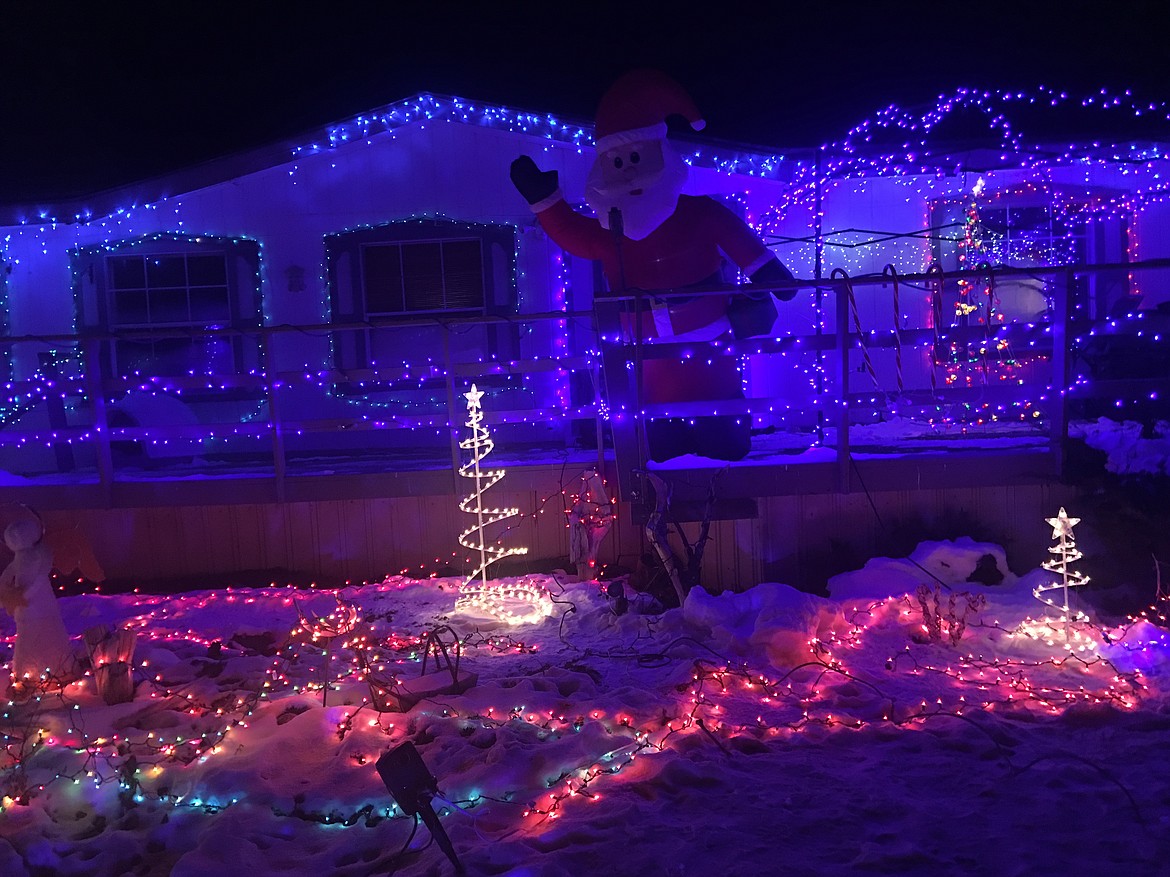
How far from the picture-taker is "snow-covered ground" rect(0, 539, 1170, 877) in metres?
3.15

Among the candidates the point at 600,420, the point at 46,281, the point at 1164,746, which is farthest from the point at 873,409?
the point at 46,281

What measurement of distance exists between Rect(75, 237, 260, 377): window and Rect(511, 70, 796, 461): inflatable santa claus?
4480 millimetres

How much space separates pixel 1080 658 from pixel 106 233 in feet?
34.0

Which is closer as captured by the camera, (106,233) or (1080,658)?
(1080,658)

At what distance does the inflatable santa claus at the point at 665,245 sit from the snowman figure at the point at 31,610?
420 centimetres

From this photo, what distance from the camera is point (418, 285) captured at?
9.95m

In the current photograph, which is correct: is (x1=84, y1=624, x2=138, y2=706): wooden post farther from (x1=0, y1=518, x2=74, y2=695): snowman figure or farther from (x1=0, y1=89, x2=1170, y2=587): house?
(x1=0, y1=89, x2=1170, y2=587): house

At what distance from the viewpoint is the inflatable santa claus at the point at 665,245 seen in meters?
6.61

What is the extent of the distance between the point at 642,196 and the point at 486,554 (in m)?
3.08

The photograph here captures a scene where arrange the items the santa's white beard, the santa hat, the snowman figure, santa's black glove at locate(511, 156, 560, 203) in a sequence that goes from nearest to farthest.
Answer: the snowman figure, the santa hat, the santa's white beard, santa's black glove at locate(511, 156, 560, 203)

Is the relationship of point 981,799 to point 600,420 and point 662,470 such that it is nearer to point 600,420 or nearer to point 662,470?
point 662,470

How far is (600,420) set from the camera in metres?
6.91

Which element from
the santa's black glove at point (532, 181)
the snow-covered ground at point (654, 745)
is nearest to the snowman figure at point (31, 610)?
the snow-covered ground at point (654, 745)

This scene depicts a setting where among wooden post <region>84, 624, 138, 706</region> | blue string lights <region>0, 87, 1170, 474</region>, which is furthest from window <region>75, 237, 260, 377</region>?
wooden post <region>84, 624, 138, 706</region>
